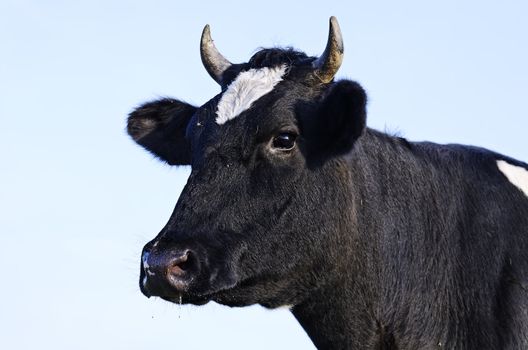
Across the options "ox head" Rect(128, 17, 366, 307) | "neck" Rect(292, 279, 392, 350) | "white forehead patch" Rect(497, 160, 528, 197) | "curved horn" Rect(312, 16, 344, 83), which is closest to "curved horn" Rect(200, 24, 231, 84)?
"ox head" Rect(128, 17, 366, 307)

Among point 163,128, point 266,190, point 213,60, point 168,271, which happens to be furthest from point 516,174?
point 168,271

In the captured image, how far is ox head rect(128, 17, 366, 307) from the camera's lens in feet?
29.3

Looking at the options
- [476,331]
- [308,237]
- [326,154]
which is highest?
[326,154]

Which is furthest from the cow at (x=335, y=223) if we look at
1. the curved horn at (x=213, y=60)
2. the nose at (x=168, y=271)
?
the curved horn at (x=213, y=60)

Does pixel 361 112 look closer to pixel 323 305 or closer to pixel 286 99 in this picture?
pixel 286 99

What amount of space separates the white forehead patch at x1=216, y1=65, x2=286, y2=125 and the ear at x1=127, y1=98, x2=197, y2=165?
1129 mm

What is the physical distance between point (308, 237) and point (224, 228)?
0.75 meters

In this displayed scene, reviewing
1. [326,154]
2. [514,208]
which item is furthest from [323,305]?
[514,208]

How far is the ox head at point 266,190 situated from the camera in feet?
29.3

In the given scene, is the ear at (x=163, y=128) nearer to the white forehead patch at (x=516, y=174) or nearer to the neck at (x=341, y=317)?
the neck at (x=341, y=317)

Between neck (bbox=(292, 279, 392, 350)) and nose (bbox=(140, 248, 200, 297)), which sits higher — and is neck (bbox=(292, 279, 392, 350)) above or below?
below

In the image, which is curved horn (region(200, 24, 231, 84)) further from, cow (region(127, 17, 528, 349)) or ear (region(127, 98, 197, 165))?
ear (region(127, 98, 197, 165))

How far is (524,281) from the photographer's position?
1017 centimetres

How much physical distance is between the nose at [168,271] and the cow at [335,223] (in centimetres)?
1
